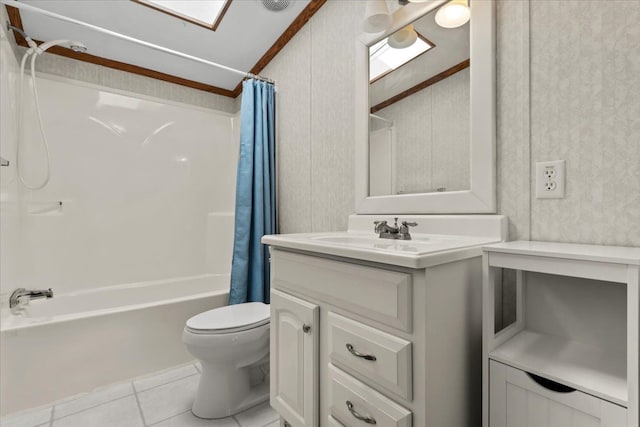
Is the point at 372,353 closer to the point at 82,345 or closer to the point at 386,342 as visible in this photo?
the point at 386,342

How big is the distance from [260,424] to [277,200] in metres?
1.41

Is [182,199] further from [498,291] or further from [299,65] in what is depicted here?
[498,291]

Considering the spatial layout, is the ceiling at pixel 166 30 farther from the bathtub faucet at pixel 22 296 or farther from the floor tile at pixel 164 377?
the floor tile at pixel 164 377

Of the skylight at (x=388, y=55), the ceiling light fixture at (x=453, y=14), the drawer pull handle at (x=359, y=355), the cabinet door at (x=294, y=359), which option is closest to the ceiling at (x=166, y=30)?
the skylight at (x=388, y=55)

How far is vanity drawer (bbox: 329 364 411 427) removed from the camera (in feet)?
2.30

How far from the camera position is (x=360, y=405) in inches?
31.0

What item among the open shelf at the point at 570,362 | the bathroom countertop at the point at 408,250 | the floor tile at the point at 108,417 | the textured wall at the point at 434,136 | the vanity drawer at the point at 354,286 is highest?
the textured wall at the point at 434,136

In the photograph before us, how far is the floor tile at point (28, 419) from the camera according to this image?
1.36 m

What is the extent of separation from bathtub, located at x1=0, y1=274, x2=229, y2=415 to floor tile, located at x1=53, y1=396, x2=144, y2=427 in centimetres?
21

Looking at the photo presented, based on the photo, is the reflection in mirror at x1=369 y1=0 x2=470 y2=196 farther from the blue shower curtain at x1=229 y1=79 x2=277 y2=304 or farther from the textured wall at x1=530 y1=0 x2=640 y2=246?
the blue shower curtain at x1=229 y1=79 x2=277 y2=304

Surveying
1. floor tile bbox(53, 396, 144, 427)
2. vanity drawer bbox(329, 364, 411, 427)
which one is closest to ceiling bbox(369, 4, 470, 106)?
vanity drawer bbox(329, 364, 411, 427)

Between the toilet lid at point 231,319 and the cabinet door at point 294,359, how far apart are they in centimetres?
32

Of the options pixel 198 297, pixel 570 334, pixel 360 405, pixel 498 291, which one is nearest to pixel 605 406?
pixel 570 334

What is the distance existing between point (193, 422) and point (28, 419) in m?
0.80
